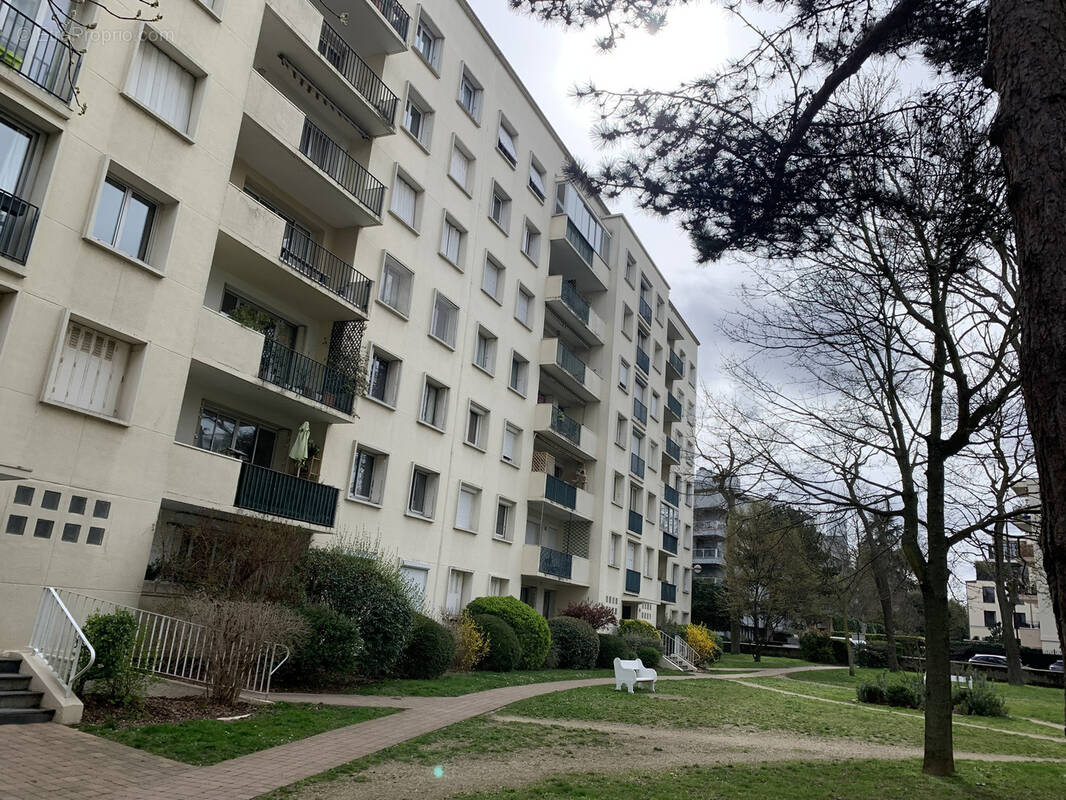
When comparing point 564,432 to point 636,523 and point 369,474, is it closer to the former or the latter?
point 636,523

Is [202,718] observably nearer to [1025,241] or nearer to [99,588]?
[99,588]

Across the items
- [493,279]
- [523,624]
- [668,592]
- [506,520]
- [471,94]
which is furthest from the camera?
[668,592]

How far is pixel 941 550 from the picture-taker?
11.5 meters

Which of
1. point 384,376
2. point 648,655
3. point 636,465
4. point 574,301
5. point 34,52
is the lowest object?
point 648,655

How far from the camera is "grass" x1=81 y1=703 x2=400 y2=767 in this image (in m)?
8.36

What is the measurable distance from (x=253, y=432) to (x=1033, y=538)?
16252 mm

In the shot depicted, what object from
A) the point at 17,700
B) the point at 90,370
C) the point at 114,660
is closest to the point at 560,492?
the point at 90,370

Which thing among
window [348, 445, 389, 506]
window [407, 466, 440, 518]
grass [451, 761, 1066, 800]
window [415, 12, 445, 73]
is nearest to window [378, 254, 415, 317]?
window [348, 445, 389, 506]

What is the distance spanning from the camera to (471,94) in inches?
1071

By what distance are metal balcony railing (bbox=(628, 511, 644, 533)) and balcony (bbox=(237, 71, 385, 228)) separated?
22335mm

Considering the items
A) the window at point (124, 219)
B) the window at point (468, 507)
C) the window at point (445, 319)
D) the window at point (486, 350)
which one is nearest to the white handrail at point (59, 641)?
the window at point (124, 219)

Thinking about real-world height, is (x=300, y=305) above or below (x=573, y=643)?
above

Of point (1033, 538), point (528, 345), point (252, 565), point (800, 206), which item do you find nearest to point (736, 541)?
point (528, 345)

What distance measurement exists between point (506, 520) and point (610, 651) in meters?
6.67
